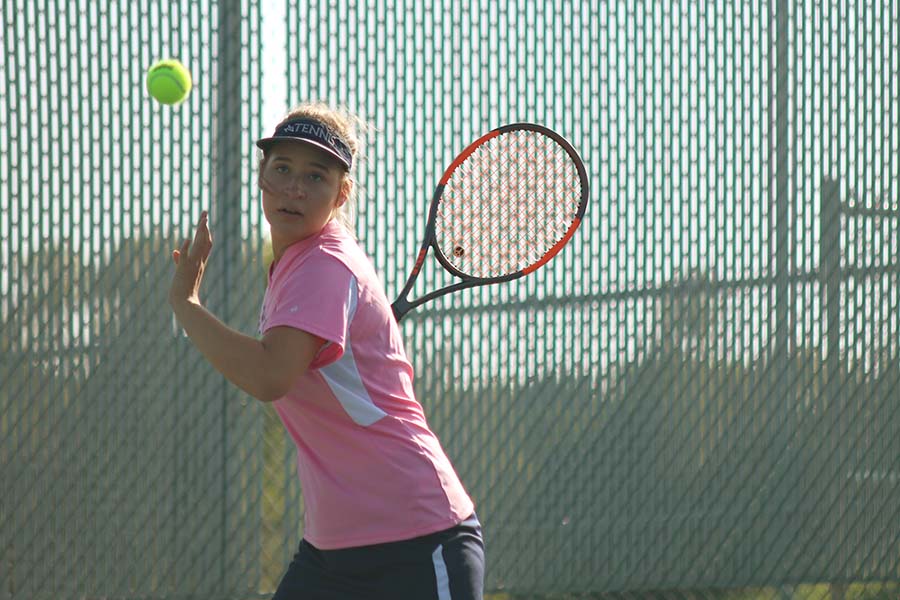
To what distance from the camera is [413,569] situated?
221 cm

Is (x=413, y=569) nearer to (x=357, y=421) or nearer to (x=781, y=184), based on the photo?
(x=357, y=421)

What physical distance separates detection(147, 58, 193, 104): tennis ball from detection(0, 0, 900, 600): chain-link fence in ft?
0.33

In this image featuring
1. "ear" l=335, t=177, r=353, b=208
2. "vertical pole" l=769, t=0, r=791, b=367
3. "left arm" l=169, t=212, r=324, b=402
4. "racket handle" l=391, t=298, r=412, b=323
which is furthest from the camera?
"vertical pole" l=769, t=0, r=791, b=367

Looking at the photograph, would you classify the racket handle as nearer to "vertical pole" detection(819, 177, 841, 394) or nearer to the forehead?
the forehead

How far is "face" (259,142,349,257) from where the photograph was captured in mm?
2301

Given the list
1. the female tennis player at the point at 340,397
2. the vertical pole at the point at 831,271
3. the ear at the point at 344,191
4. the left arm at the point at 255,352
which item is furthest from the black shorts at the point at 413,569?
the vertical pole at the point at 831,271

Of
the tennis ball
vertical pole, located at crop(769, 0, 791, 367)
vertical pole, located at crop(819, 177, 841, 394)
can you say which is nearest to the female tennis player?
the tennis ball

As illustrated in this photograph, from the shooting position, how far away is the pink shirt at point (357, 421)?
2.18 metres

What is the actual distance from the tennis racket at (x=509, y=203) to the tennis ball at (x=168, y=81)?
4.33 feet

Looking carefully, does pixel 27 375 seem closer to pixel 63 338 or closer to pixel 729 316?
pixel 63 338

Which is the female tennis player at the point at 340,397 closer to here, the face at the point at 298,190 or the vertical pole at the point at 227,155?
the face at the point at 298,190

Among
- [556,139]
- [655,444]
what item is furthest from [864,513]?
[556,139]

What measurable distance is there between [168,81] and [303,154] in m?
1.87

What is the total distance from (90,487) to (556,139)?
7.02 feet
